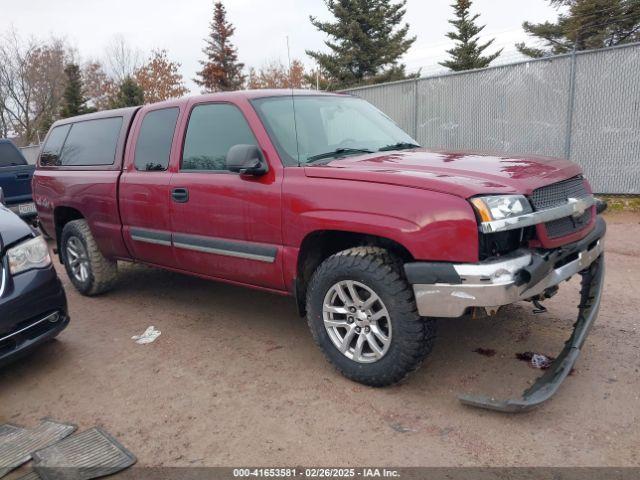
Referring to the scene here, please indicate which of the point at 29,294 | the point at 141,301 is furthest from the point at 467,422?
the point at 141,301

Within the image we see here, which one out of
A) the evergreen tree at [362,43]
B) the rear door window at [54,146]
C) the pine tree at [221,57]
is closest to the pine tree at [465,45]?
the evergreen tree at [362,43]

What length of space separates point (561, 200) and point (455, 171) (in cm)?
68

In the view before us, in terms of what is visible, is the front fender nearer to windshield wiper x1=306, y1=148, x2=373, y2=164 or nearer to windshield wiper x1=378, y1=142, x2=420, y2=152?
windshield wiper x1=306, y1=148, x2=373, y2=164

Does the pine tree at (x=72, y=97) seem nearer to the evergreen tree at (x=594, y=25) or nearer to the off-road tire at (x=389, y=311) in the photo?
the evergreen tree at (x=594, y=25)

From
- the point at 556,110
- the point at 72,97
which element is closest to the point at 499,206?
the point at 556,110

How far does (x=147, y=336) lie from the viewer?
4.40 meters

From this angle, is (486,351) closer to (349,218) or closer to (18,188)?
(349,218)

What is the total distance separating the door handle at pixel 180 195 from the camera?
4.14 m

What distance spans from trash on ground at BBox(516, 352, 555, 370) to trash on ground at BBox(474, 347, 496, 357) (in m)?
0.16

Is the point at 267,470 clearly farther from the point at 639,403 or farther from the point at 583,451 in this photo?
the point at 639,403

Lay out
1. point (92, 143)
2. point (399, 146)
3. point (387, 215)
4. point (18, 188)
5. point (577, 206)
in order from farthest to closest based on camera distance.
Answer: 1. point (18, 188)
2. point (92, 143)
3. point (399, 146)
4. point (577, 206)
5. point (387, 215)

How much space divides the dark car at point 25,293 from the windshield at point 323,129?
193cm

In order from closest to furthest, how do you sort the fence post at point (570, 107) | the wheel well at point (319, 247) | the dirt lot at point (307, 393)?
the dirt lot at point (307, 393)
the wheel well at point (319, 247)
the fence post at point (570, 107)

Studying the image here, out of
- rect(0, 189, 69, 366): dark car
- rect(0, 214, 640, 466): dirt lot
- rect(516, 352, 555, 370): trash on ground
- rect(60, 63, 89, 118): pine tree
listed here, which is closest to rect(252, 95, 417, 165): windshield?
rect(0, 214, 640, 466): dirt lot
